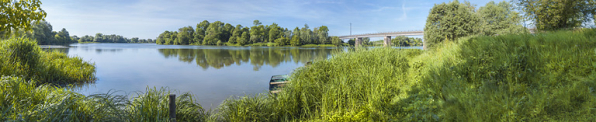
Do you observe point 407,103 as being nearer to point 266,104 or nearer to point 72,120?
point 266,104

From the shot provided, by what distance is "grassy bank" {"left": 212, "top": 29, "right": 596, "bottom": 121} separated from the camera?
3.37 metres

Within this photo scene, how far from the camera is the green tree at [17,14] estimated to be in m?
4.88

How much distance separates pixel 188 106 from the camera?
16.9 feet

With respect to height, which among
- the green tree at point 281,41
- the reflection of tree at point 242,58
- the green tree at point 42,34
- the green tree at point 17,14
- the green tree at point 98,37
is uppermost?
the green tree at point 98,37

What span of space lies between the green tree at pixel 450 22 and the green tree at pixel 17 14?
1863 cm

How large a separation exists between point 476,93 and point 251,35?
84.9m

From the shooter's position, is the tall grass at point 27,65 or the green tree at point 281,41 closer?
the tall grass at point 27,65

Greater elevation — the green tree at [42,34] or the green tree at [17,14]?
the green tree at [42,34]

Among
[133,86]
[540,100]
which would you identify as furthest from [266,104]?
[133,86]

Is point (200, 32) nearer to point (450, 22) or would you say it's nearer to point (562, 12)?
point (450, 22)

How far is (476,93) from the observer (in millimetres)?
4113

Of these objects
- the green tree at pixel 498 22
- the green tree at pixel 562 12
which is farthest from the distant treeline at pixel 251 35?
the green tree at pixel 562 12

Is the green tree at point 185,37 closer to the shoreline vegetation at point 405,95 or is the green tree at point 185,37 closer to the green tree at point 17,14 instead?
the shoreline vegetation at point 405,95

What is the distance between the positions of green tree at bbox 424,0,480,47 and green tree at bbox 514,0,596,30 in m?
3.25
